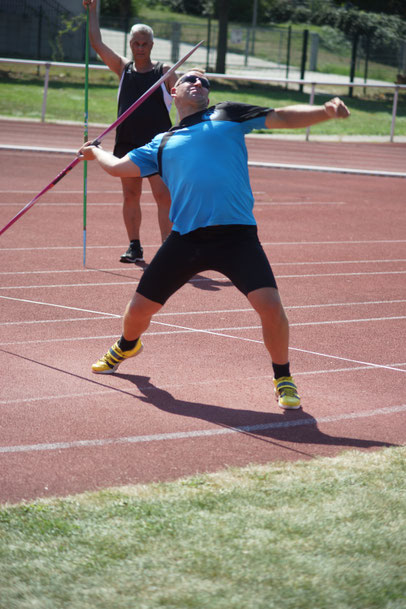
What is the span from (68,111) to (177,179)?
894 inches

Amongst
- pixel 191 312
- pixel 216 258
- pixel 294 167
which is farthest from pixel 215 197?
pixel 294 167

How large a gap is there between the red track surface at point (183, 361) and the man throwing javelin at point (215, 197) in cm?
50

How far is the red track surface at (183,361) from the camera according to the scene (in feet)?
15.4

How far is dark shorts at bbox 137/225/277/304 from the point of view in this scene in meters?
5.20

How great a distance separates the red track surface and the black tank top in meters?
1.32

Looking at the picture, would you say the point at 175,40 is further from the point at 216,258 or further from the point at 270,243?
the point at 216,258

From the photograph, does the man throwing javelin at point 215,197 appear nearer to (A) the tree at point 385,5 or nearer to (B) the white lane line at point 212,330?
(B) the white lane line at point 212,330

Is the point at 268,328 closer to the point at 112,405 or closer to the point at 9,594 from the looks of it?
the point at 112,405

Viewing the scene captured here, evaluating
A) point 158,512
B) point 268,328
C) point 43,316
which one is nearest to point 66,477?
point 158,512

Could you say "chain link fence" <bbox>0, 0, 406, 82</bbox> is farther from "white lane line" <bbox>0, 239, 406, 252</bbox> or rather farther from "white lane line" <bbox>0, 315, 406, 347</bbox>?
"white lane line" <bbox>0, 315, 406, 347</bbox>

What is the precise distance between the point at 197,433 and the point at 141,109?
4.61 metres

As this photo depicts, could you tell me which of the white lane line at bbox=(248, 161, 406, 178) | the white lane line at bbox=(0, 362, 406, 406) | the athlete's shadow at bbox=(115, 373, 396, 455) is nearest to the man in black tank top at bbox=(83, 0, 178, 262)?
the white lane line at bbox=(0, 362, 406, 406)

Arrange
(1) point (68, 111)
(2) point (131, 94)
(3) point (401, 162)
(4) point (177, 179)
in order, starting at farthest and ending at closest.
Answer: (1) point (68, 111), (3) point (401, 162), (2) point (131, 94), (4) point (177, 179)

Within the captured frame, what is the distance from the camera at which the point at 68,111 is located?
2703 centimetres
